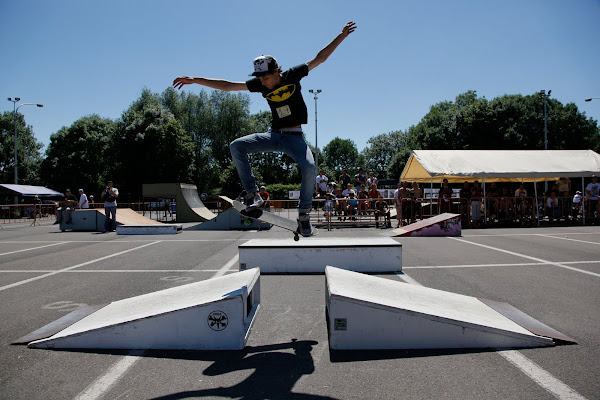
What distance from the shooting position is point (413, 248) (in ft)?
35.4

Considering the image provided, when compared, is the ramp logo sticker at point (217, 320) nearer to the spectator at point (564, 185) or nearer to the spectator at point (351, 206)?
the spectator at point (351, 206)

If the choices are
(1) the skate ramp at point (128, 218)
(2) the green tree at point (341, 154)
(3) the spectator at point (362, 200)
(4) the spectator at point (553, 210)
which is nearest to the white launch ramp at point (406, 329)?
(3) the spectator at point (362, 200)

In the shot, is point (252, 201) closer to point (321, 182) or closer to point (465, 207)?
point (321, 182)

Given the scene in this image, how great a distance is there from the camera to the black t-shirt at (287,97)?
4.57m

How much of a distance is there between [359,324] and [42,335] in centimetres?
311

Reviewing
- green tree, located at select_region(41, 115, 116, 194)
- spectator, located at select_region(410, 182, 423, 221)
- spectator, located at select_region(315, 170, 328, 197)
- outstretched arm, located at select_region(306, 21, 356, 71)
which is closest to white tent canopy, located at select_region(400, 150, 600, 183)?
spectator, located at select_region(410, 182, 423, 221)

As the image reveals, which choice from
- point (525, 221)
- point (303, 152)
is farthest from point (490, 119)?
point (303, 152)

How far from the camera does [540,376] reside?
2.92 meters

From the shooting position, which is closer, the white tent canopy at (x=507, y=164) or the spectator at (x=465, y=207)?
the white tent canopy at (x=507, y=164)

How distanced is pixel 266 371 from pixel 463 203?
659 inches

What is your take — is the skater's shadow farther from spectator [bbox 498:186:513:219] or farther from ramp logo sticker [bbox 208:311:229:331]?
spectator [bbox 498:186:513:219]

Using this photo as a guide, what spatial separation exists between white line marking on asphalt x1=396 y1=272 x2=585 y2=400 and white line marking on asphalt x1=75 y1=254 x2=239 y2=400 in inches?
123

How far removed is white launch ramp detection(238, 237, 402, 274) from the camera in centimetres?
738

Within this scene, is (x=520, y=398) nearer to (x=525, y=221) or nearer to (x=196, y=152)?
(x=525, y=221)
